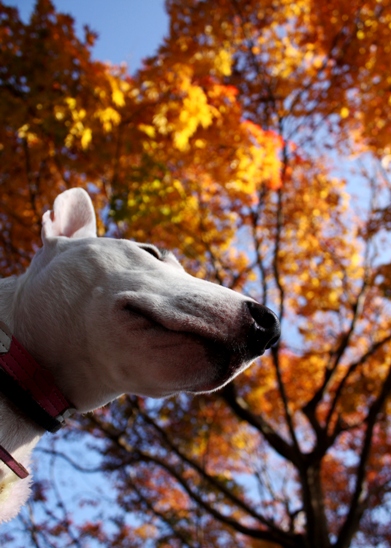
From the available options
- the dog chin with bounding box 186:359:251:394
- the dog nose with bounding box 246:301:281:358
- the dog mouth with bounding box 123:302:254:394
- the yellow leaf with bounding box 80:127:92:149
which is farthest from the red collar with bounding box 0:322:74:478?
the yellow leaf with bounding box 80:127:92:149

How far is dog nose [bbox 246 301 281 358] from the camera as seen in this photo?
1.65 m

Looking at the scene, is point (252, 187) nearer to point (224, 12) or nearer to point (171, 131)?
point (171, 131)

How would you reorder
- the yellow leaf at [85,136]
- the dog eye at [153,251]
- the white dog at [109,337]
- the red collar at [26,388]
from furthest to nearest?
1. the yellow leaf at [85,136]
2. the dog eye at [153,251]
3. the white dog at [109,337]
4. the red collar at [26,388]

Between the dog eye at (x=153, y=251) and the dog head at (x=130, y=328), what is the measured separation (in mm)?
300

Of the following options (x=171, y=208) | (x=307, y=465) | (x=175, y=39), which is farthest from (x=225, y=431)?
(x=175, y=39)

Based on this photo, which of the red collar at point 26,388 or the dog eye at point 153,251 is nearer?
the red collar at point 26,388

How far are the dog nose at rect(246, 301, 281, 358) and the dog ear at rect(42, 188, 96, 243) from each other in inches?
44.3

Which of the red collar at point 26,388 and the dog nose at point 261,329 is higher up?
the red collar at point 26,388

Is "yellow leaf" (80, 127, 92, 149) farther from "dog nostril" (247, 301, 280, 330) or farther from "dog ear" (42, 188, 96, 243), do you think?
"dog nostril" (247, 301, 280, 330)

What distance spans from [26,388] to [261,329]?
3.07ft

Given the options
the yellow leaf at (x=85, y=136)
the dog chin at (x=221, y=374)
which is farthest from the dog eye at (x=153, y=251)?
the yellow leaf at (x=85, y=136)

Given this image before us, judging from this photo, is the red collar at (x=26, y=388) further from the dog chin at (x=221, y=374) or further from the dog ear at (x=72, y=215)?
the dog ear at (x=72, y=215)

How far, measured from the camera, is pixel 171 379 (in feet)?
5.20

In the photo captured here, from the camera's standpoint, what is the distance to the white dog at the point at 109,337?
157cm
